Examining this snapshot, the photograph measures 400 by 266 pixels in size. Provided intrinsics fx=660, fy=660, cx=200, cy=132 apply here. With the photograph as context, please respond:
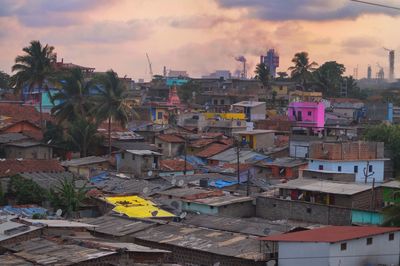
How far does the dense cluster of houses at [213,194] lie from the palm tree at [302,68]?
1654 cm

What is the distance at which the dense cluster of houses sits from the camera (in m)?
17.3

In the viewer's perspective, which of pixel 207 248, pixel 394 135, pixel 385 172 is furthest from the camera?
pixel 394 135

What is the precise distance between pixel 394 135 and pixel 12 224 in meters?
24.2

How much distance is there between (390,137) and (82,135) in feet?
58.7

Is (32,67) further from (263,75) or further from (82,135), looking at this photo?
(263,75)

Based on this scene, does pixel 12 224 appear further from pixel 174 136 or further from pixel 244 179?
pixel 174 136

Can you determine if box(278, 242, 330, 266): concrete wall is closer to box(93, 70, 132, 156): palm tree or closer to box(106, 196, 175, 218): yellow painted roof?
box(106, 196, 175, 218): yellow painted roof

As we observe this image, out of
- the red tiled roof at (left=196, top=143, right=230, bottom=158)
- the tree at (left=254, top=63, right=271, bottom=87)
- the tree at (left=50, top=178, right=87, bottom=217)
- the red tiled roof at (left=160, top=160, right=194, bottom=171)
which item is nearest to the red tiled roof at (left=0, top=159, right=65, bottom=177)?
the tree at (left=50, top=178, right=87, bottom=217)

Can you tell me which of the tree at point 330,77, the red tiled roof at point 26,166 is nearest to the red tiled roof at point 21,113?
the red tiled roof at point 26,166

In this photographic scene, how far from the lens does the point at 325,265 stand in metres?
16.6

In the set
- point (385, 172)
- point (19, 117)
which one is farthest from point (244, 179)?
point (19, 117)

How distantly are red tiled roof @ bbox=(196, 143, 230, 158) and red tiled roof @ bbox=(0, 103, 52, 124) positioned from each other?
44.8 ft

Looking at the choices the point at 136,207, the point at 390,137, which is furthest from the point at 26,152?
the point at 390,137

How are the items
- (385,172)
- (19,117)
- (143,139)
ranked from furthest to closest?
(19,117), (143,139), (385,172)
